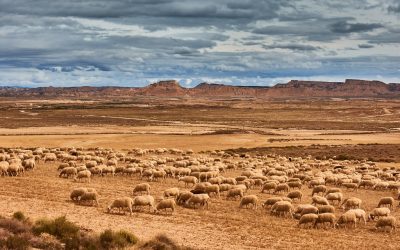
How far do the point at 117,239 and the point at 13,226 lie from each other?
292 cm

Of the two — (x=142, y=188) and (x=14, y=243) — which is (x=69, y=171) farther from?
(x=14, y=243)

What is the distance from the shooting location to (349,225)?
62.0ft

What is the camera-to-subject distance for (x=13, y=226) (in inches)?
545

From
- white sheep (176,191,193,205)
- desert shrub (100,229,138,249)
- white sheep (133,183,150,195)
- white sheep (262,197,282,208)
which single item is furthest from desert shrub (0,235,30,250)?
white sheep (262,197,282,208)

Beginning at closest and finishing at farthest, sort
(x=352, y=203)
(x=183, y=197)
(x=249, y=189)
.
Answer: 1. (x=352, y=203)
2. (x=183, y=197)
3. (x=249, y=189)

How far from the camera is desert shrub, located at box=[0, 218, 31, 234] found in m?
13.6

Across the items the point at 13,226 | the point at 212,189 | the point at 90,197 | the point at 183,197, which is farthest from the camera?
the point at 212,189

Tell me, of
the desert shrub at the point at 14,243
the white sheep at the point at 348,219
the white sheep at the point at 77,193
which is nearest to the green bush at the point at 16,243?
the desert shrub at the point at 14,243

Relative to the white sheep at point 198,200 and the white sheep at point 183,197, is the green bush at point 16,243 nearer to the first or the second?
the white sheep at point 198,200

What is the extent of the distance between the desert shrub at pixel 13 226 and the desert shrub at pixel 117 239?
2.17m

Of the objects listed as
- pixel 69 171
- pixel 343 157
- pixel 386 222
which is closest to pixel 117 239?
pixel 386 222

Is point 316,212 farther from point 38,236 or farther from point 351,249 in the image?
point 38,236

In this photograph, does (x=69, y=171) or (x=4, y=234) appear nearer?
(x=4, y=234)

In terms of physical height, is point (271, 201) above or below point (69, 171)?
below
